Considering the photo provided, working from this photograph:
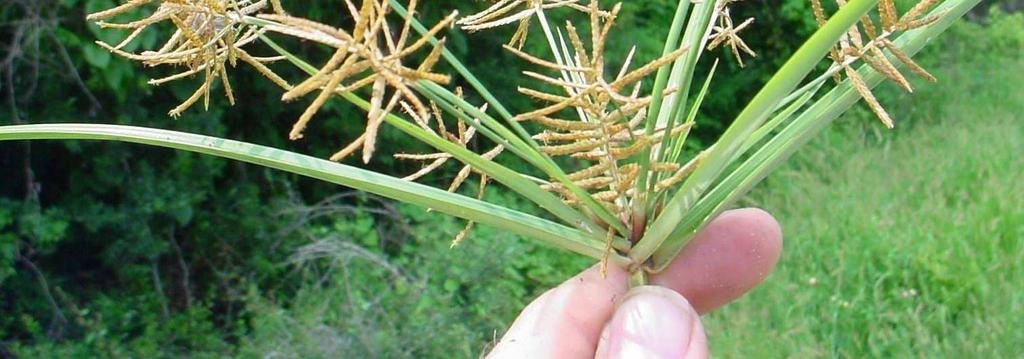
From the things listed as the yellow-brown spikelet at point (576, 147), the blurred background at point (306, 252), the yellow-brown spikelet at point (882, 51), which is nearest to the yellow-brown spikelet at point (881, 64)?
the yellow-brown spikelet at point (882, 51)

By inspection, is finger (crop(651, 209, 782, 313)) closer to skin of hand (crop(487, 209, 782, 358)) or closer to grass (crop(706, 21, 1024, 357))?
skin of hand (crop(487, 209, 782, 358))

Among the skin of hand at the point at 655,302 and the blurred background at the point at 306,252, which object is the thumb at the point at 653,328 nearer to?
the skin of hand at the point at 655,302

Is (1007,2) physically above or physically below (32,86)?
below

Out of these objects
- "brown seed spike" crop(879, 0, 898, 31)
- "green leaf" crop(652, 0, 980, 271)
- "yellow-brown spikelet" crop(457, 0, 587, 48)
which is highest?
"yellow-brown spikelet" crop(457, 0, 587, 48)

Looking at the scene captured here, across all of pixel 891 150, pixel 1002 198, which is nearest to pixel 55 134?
pixel 1002 198

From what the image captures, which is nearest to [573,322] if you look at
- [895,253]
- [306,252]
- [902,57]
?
[902,57]

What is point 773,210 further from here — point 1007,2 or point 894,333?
point 1007,2

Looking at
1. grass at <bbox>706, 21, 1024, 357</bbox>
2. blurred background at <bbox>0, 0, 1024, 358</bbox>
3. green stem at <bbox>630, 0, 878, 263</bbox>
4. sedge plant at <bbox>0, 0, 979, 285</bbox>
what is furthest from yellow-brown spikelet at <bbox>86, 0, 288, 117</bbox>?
grass at <bbox>706, 21, 1024, 357</bbox>
